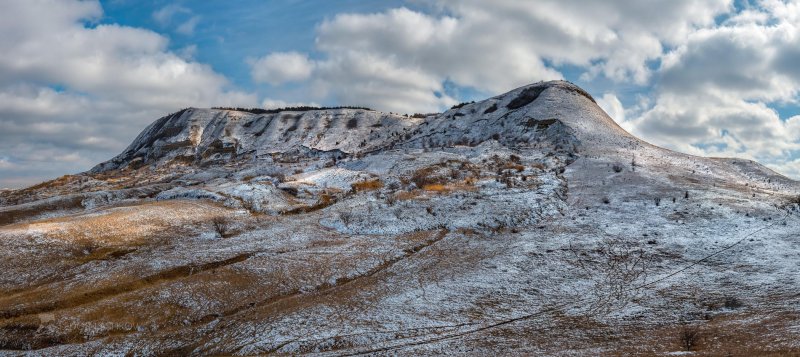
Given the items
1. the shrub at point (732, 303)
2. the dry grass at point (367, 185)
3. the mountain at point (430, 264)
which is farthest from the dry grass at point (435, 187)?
the shrub at point (732, 303)

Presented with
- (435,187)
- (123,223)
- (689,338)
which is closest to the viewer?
(689,338)

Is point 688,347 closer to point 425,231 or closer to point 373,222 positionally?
point 425,231

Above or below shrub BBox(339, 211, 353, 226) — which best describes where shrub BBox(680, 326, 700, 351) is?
below

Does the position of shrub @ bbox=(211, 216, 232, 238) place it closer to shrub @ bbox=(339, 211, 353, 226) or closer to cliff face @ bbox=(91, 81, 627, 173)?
shrub @ bbox=(339, 211, 353, 226)

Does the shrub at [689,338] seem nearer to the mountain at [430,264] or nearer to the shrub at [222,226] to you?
the mountain at [430,264]

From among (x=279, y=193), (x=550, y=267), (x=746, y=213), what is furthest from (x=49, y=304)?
(x=746, y=213)

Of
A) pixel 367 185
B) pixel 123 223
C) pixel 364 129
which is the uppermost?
pixel 364 129

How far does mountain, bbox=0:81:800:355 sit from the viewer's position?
71.4 ft

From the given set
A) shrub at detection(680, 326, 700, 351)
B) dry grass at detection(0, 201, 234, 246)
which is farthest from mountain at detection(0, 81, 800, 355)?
dry grass at detection(0, 201, 234, 246)

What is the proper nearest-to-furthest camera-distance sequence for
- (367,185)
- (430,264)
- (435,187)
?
(430,264), (435,187), (367,185)

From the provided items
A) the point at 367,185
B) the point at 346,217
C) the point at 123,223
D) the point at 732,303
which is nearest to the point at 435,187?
the point at 367,185

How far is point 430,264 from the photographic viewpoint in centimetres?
3256

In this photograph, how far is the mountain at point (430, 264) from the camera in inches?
856

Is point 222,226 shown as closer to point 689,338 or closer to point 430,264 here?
point 430,264
